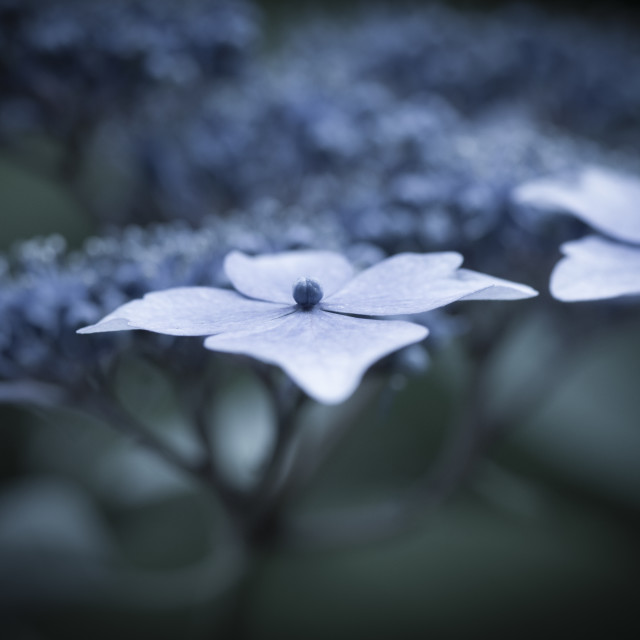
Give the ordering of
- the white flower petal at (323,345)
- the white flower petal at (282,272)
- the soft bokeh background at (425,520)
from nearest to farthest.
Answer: the white flower petal at (323,345) < the white flower petal at (282,272) < the soft bokeh background at (425,520)

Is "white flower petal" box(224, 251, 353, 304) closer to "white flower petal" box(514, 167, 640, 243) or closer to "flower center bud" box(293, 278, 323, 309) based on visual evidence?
"flower center bud" box(293, 278, 323, 309)

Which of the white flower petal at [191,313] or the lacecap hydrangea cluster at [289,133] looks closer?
the white flower petal at [191,313]

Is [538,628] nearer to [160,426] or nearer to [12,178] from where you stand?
[160,426]

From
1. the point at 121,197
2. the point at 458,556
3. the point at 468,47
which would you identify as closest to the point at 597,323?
the point at 468,47

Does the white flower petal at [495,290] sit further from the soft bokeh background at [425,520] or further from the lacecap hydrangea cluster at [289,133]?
the soft bokeh background at [425,520]

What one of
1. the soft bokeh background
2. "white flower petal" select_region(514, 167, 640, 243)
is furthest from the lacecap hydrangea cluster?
the soft bokeh background

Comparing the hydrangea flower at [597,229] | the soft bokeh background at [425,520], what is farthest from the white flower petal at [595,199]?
the soft bokeh background at [425,520]

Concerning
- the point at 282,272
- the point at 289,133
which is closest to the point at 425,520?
the point at 289,133
